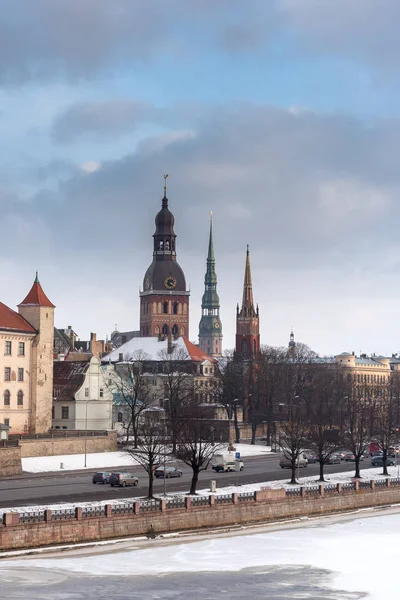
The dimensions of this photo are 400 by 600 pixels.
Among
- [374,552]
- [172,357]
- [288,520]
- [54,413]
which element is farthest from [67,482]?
[172,357]

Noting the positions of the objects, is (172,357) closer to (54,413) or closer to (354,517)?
(54,413)

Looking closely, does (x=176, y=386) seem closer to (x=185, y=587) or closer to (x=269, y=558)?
(x=269, y=558)

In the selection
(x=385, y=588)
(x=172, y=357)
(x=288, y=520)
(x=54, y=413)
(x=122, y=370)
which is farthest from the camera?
(x=172, y=357)

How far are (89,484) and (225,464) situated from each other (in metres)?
18.7

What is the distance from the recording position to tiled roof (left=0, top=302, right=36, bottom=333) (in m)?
125

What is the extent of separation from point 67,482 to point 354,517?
896 inches

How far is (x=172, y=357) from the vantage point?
19588 centimetres

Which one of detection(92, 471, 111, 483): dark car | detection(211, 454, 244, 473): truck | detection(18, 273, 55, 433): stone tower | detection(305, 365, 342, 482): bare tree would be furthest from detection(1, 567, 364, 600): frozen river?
detection(18, 273, 55, 433): stone tower

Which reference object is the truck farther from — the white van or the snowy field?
the snowy field

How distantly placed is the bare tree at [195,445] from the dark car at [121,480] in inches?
158

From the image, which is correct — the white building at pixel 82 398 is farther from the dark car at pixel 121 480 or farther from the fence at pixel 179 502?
the fence at pixel 179 502

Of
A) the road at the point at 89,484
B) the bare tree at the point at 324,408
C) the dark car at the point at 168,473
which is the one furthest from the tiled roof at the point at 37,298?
the dark car at the point at 168,473

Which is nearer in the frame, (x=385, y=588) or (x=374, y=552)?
(x=385, y=588)

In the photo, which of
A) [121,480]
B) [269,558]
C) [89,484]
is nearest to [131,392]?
[89,484]
